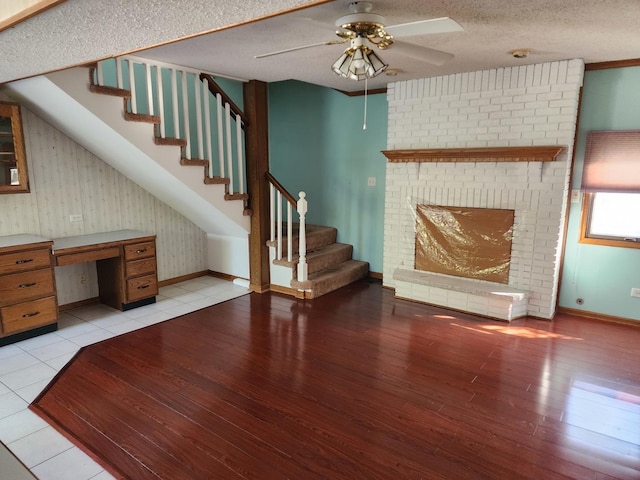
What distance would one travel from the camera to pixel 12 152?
3.69 m

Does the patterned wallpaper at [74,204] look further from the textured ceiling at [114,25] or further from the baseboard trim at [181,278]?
the textured ceiling at [114,25]

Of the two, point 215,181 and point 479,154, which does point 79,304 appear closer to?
point 215,181

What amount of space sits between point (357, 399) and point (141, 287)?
8.99ft

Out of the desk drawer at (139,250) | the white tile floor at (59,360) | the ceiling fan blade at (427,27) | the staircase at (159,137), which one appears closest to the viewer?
the ceiling fan blade at (427,27)

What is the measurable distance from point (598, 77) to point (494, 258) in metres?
1.93

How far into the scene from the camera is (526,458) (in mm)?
2250

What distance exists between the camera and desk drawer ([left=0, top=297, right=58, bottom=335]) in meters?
3.47

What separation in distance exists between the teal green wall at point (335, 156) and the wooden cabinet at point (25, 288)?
3356mm

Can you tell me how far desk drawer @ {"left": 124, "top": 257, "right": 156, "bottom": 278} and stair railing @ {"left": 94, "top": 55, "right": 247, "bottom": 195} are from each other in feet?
3.67

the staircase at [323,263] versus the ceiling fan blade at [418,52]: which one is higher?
the ceiling fan blade at [418,52]

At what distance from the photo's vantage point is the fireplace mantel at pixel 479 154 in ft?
12.8

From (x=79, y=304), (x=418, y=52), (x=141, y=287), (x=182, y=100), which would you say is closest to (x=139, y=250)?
(x=141, y=287)

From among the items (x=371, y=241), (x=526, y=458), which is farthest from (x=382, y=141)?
(x=526, y=458)

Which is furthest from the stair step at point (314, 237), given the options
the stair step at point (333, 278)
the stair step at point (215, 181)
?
the stair step at point (215, 181)
